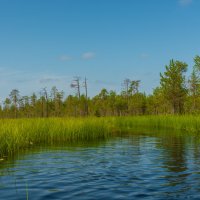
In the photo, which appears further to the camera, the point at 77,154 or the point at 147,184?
the point at 77,154

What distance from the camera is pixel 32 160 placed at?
39.9ft

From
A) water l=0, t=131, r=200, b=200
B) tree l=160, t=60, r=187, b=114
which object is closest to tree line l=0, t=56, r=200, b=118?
tree l=160, t=60, r=187, b=114

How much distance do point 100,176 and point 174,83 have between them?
46213 millimetres

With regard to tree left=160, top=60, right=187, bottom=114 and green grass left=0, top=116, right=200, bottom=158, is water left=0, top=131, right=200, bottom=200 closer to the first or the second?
green grass left=0, top=116, right=200, bottom=158

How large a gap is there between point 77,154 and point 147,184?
6.25 m

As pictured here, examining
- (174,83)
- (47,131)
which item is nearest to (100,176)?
(47,131)

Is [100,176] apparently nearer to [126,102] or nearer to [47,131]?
[47,131]

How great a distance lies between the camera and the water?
723 centimetres

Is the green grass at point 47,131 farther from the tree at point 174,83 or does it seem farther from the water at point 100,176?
the tree at point 174,83

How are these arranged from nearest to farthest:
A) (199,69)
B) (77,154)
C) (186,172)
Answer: (186,172), (77,154), (199,69)

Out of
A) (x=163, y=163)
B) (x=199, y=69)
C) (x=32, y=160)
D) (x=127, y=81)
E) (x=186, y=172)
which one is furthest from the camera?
(x=127, y=81)

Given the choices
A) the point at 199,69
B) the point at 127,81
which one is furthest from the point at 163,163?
the point at 127,81

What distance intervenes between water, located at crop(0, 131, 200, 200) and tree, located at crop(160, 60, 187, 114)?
40481 mm

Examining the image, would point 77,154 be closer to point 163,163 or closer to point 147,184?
point 163,163
